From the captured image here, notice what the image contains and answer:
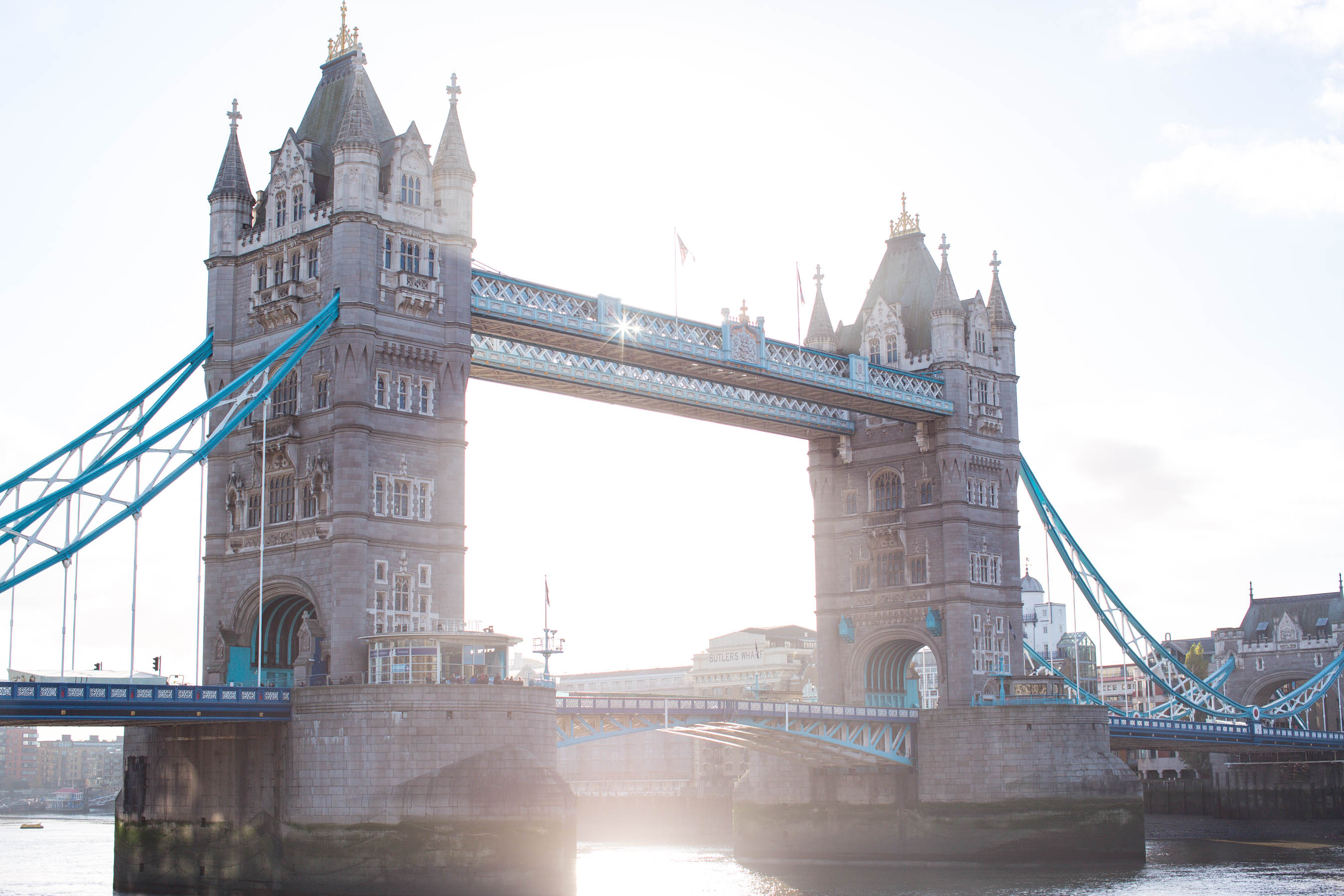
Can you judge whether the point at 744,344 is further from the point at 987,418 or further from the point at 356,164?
the point at 356,164

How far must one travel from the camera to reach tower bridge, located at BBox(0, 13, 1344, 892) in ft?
181

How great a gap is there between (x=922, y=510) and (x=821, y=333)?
499 inches

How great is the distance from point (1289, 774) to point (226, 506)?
86.9 metres

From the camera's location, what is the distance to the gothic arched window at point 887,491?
3524 inches

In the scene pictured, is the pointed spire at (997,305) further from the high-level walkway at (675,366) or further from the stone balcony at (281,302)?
the stone balcony at (281,302)

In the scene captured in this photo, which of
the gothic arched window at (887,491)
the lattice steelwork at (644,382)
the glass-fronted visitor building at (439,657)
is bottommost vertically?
the glass-fronted visitor building at (439,657)

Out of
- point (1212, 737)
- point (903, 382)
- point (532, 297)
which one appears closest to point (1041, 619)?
point (1212, 737)

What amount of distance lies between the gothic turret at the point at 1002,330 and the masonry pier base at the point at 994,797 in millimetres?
21438

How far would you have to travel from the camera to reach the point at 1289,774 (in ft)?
390

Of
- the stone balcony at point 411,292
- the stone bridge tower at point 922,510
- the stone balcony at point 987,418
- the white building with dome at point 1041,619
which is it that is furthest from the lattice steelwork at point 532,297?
the white building with dome at point 1041,619

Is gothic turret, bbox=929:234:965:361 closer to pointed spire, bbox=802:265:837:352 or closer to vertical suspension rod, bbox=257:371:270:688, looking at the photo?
pointed spire, bbox=802:265:837:352

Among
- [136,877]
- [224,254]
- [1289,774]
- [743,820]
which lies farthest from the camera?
[1289,774]

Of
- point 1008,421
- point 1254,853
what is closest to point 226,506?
point 1008,421

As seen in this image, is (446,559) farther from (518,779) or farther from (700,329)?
(700,329)
